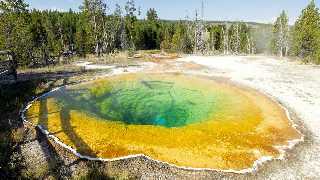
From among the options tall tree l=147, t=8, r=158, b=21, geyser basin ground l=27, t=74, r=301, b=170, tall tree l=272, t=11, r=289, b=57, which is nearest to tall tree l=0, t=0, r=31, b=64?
geyser basin ground l=27, t=74, r=301, b=170

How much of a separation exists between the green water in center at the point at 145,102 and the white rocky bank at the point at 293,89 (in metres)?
5.37

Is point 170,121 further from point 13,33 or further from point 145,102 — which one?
point 13,33

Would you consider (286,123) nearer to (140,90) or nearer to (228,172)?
(228,172)

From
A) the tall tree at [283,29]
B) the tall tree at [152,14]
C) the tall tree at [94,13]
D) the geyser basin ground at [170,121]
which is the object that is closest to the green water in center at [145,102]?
the geyser basin ground at [170,121]

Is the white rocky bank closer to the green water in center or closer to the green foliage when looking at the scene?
the green water in center

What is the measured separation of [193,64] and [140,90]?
44.4ft

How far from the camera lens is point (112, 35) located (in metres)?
82.3

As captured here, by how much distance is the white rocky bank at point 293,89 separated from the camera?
1377 centimetres

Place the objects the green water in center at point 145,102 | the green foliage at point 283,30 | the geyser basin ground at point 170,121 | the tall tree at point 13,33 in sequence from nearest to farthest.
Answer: the geyser basin ground at point 170,121 < the green water in center at point 145,102 < the tall tree at point 13,33 < the green foliage at point 283,30

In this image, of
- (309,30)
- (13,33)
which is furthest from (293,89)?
(309,30)

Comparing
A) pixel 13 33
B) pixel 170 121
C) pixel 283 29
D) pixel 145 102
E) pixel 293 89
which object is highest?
pixel 283 29

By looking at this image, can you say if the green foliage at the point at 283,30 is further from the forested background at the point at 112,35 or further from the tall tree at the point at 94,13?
the tall tree at the point at 94,13

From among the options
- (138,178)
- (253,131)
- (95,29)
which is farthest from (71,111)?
(95,29)

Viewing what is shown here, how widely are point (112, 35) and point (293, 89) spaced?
62.3 m
